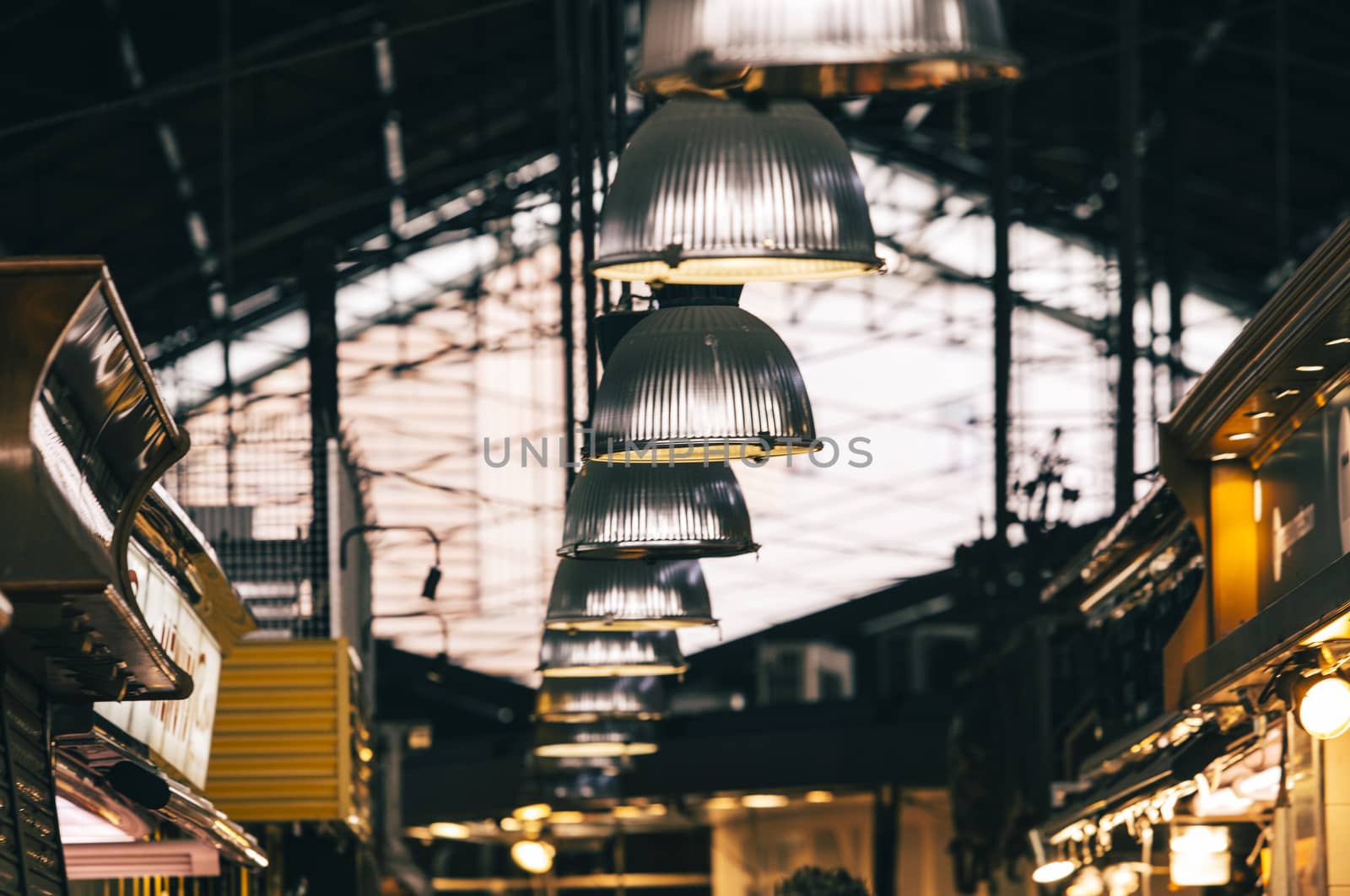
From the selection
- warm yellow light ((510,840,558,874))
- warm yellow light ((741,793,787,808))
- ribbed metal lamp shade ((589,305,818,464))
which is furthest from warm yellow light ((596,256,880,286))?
warm yellow light ((510,840,558,874))

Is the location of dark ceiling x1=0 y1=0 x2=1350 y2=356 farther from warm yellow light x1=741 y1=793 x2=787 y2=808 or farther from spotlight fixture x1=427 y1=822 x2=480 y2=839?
warm yellow light x1=741 y1=793 x2=787 y2=808

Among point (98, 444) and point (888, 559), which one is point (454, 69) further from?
point (98, 444)

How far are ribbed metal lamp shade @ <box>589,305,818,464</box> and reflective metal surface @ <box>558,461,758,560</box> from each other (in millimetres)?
724

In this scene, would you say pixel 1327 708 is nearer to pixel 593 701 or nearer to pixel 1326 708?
pixel 1326 708

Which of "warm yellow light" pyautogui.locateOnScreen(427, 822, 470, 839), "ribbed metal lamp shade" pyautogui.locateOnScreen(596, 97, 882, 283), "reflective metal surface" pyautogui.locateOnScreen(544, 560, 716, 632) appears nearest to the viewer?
"ribbed metal lamp shade" pyautogui.locateOnScreen(596, 97, 882, 283)

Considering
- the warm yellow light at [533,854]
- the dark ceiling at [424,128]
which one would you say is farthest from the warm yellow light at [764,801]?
the dark ceiling at [424,128]

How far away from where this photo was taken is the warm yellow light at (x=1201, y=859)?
11805 mm

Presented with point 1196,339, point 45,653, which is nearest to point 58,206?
point 1196,339

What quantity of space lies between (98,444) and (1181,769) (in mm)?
5048

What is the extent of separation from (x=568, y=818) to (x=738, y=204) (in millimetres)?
21810

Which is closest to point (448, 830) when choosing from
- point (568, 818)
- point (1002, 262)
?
point (568, 818)

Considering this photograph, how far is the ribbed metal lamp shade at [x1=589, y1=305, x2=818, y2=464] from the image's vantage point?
19.3ft

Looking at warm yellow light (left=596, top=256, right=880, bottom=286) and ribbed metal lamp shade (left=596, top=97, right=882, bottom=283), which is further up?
ribbed metal lamp shade (left=596, top=97, right=882, bottom=283)

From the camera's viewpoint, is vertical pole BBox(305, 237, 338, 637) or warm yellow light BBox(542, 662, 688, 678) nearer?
warm yellow light BBox(542, 662, 688, 678)
